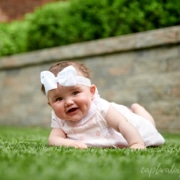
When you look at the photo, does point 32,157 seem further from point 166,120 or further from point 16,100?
point 16,100

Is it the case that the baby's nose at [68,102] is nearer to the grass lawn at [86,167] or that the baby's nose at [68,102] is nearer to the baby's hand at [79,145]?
the baby's hand at [79,145]

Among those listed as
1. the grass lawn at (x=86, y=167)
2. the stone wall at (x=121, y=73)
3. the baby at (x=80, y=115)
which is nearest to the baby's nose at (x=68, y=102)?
the baby at (x=80, y=115)

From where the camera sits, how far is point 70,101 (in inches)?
103

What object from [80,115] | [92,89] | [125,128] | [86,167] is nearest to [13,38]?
[92,89]

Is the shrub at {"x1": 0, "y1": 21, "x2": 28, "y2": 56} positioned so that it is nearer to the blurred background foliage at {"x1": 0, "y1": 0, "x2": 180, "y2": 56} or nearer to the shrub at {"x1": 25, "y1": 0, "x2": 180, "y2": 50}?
the blurred background foliage at {"x1": 0, "y1": 0, "x2": 180, "y2": 56}

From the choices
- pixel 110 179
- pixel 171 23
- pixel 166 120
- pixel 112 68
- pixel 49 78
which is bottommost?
pixel 110 179

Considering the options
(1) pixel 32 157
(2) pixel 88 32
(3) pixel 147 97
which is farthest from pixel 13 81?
(1) pixel 32 157

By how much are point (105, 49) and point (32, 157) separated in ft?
14.8

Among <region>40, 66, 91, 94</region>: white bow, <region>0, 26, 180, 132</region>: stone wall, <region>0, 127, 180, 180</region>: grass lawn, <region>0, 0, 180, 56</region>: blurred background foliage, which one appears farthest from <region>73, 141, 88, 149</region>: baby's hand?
<region>0, 0, 180, 56</region>: blurred background foliage

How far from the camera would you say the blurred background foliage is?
616cm

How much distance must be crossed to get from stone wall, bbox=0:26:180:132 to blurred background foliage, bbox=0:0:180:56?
417 mm

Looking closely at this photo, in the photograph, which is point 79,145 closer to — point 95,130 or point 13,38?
point 95,130

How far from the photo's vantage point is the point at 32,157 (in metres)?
1.83

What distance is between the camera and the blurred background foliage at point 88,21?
6156mm
